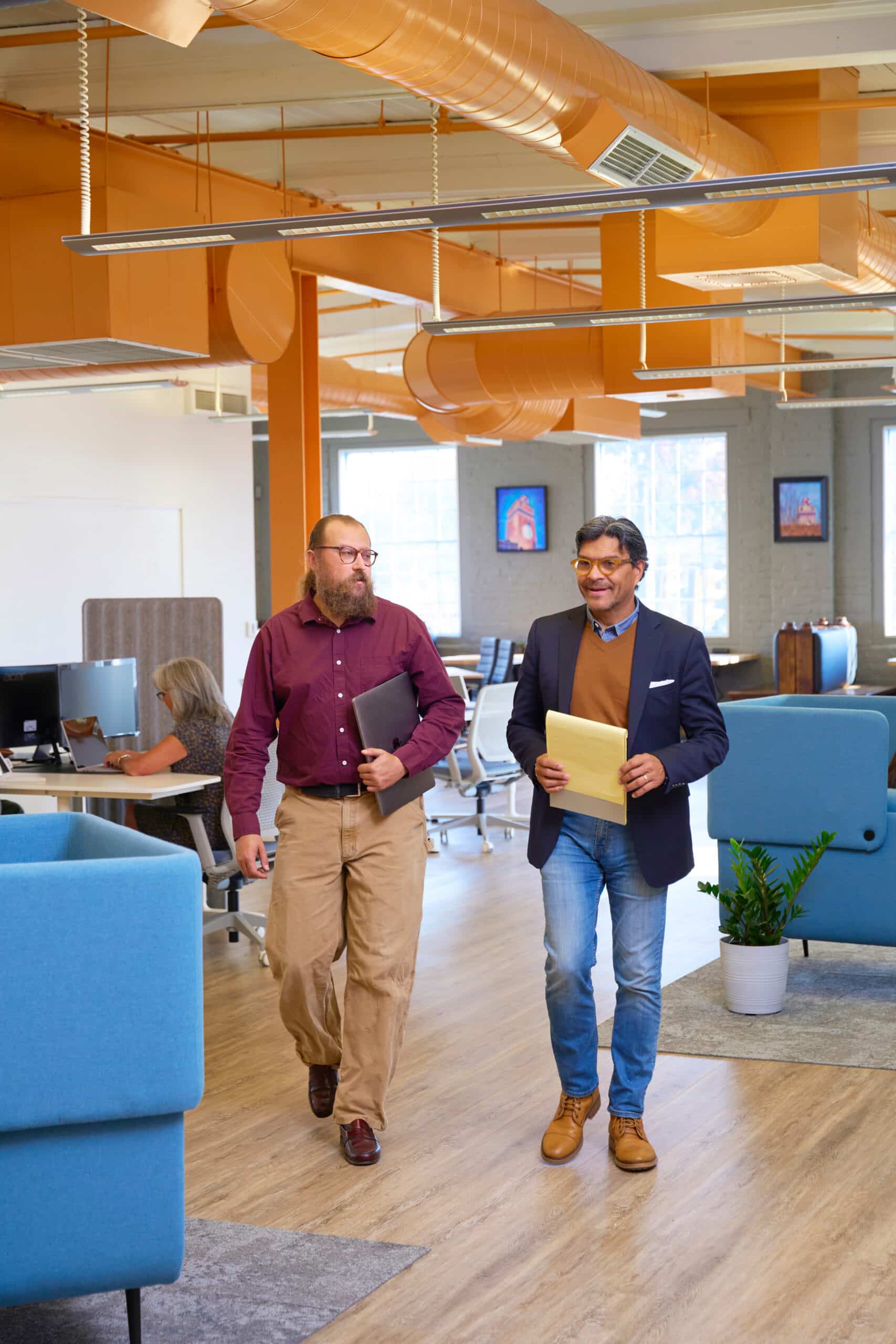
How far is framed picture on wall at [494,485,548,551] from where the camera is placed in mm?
16297

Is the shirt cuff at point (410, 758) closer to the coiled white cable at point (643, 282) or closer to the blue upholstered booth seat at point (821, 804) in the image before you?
the blue upholstered booth seat at point (821, 804)

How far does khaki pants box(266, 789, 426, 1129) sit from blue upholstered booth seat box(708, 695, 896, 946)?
6.57 ft

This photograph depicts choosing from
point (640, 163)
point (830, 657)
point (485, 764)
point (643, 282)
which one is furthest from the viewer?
point (830, 657)

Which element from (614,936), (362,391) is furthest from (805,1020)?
(362,391)

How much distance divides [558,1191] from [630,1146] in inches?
9.4

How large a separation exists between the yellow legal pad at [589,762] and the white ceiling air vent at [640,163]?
91.2 inches

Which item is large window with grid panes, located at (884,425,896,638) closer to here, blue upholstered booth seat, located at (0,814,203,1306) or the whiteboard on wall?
the whiteboard on wall

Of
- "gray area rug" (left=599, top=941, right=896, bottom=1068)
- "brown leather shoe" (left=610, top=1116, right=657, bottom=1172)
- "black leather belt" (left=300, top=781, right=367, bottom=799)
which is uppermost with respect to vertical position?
"black leather belt" (left=300, top=781, right=367, bottom=799)

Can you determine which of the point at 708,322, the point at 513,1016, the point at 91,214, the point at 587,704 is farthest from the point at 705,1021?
the point at 708,322

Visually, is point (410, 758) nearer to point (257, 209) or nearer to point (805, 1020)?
point (805, 1020)

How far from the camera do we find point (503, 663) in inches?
548

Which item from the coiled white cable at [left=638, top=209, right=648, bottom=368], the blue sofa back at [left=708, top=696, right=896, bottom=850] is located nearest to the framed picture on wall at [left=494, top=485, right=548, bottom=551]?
the coiled white cable at [left=638, top=209, right=648, bottom=368]

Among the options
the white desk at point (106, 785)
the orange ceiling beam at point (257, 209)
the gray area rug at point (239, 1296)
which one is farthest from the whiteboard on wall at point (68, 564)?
the gray area rug at point (239, 1296)

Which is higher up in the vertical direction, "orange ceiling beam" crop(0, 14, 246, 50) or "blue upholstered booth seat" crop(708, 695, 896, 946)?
"orange ceiling beam" crop(0, 14, 246, 50)
